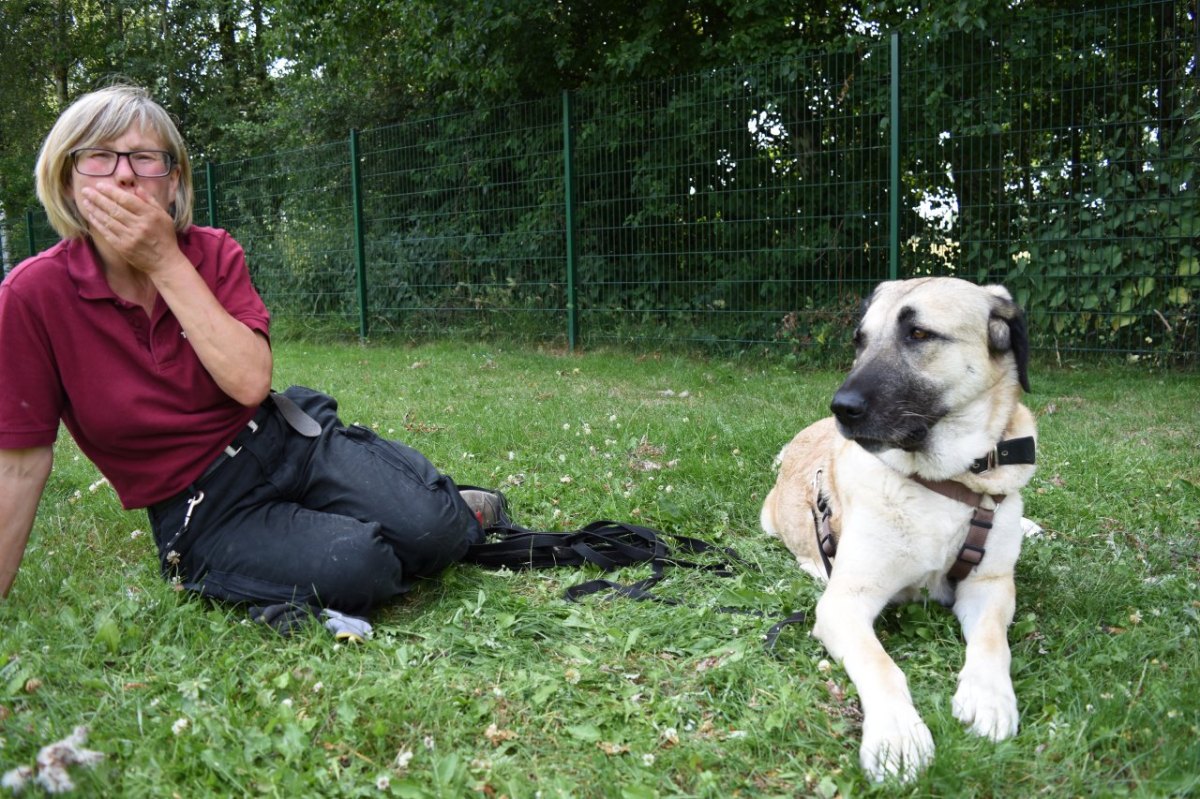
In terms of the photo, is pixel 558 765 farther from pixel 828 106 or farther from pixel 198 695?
pixel 828 106

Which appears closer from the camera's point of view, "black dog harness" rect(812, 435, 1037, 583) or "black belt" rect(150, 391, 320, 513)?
"black dog harness" rect(812, 435, 1037, 583)

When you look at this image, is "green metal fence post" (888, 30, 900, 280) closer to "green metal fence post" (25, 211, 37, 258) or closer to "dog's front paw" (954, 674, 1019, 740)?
"dog's front paw" (954, 674, 1019, 740)

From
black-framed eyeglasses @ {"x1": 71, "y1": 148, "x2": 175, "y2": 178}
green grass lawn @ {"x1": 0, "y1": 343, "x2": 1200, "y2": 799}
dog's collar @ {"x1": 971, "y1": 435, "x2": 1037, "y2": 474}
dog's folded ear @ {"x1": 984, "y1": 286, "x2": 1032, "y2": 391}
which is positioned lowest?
green grass lawn @ {"x1": 0, "y1": 343, "x2": 1200, "y2": 799}

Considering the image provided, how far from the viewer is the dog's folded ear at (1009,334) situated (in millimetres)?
2725

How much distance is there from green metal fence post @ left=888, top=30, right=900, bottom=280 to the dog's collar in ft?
16.6

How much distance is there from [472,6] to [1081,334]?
7540 mm

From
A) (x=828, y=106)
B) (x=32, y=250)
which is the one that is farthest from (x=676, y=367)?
(x=32, y=250)

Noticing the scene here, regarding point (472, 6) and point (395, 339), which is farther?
point (395, 339)

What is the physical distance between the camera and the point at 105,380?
8.39 feet

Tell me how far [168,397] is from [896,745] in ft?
7.10

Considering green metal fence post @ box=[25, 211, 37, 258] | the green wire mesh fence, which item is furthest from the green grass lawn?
green metal fence post @ box=[25, 211, 37, 258]

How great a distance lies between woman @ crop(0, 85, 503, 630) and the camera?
2494 millimetres

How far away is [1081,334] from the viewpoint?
24.6 feet

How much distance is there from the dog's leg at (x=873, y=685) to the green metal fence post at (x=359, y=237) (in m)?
10.2
